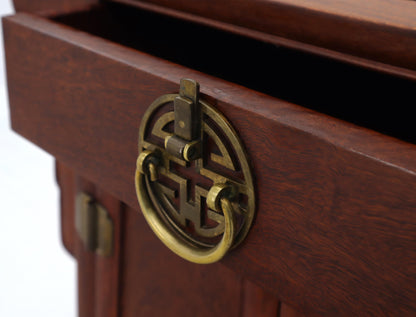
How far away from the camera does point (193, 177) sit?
0.50 m

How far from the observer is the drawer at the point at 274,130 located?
1.23 ft

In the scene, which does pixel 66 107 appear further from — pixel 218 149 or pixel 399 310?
pixel 399 310

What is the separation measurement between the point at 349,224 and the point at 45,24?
392 mm

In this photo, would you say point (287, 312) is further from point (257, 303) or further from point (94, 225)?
point (94, 225)

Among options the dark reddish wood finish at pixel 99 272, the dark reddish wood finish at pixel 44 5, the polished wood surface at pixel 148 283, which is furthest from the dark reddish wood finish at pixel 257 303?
the dark reddish wood finish at pixel 44 5

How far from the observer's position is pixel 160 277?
2.35 feet

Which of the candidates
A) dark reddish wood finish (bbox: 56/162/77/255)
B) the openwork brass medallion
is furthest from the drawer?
dark reddish wood finish (bbox: 56/162/77/255)

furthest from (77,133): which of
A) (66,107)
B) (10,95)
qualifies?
(10,95)

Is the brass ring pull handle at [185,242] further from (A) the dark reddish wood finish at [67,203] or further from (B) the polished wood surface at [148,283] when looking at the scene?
(A) the dark reddish wood finish at [67,203]

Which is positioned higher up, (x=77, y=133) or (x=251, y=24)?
(x=251, y=24)

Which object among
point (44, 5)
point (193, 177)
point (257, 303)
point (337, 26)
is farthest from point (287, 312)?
Result: point (44, 5)

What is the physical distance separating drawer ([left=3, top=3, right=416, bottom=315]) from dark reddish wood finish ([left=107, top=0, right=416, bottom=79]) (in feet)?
0.07

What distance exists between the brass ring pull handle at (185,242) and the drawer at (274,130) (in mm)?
22

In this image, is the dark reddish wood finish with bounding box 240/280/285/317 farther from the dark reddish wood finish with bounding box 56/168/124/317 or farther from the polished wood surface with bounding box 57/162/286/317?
the dark reddish wood finish with bounding box 56/168/124/317
